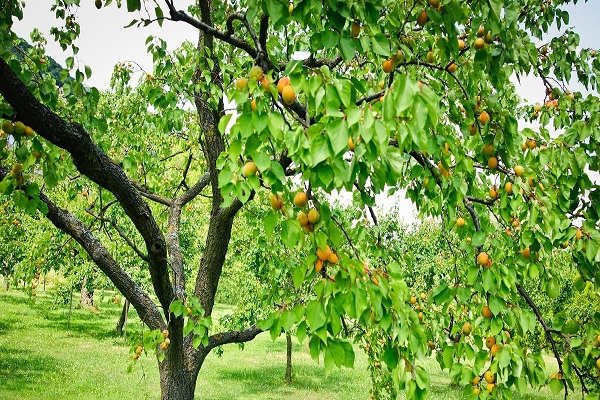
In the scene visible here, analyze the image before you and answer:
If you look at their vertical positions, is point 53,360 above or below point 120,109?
below

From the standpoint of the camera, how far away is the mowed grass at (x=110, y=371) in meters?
12.3

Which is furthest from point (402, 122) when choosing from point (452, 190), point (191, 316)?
point (191, 316)

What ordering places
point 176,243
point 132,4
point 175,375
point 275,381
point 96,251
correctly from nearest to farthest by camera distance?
point 132,4, point 96,251, point 175,375, point 176,243, point 275,381

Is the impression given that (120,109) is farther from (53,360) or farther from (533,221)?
(53,360)

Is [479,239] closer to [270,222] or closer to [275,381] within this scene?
[270,222]

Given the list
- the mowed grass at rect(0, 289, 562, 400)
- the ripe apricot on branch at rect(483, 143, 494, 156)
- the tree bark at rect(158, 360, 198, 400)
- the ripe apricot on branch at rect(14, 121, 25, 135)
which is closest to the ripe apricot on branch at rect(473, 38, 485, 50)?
the ripe apricot on branch at rect(483, 143, 494, 156)

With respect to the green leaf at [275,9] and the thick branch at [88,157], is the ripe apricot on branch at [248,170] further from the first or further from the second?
the thick branch at [88,157]

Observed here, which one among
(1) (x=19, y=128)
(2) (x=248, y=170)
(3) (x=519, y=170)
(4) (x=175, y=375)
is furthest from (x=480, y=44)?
(4) (x=175, y=375)

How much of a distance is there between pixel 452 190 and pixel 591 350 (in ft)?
3.68

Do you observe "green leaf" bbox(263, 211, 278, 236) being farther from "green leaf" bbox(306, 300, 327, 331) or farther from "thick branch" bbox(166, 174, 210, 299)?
"thick branch" bbox(166, 174, 210, 299)

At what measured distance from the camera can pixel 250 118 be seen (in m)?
1.57

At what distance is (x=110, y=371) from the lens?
48.1ft

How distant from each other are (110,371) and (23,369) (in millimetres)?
2562

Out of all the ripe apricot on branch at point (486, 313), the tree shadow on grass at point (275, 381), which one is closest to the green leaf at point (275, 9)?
the ripe apricot on branch at point (486, 313)
